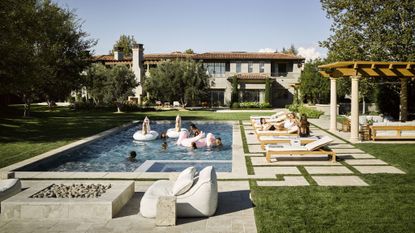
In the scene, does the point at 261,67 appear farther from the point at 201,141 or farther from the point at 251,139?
the point at 201,141

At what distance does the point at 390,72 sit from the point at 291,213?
13.4 meters

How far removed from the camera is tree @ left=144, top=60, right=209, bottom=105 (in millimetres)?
42219

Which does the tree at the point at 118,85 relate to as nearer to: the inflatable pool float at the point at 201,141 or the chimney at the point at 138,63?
the chimney at the point at 138,63

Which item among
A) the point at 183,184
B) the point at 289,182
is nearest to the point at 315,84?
the point at 289,182

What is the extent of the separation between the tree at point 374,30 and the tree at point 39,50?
2022cm

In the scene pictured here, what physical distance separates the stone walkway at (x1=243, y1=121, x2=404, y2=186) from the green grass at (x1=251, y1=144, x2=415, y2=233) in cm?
55

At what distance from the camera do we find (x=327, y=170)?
11781 millimetres

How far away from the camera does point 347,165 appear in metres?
12.5

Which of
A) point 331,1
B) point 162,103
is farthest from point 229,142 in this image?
point 162,103

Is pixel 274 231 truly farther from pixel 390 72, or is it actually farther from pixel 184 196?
pixel 390 72

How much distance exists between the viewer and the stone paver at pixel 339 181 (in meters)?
10.0

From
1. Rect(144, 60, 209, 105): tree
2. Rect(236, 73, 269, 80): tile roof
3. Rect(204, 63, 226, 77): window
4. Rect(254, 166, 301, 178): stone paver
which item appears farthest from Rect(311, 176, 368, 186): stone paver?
Rect(204, 63, 226, 77): window

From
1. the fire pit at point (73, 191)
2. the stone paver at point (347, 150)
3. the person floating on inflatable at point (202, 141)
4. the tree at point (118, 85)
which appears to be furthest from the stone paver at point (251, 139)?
the tree at point (118, 85)

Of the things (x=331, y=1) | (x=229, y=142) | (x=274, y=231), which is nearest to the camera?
(x=274, y=231)
